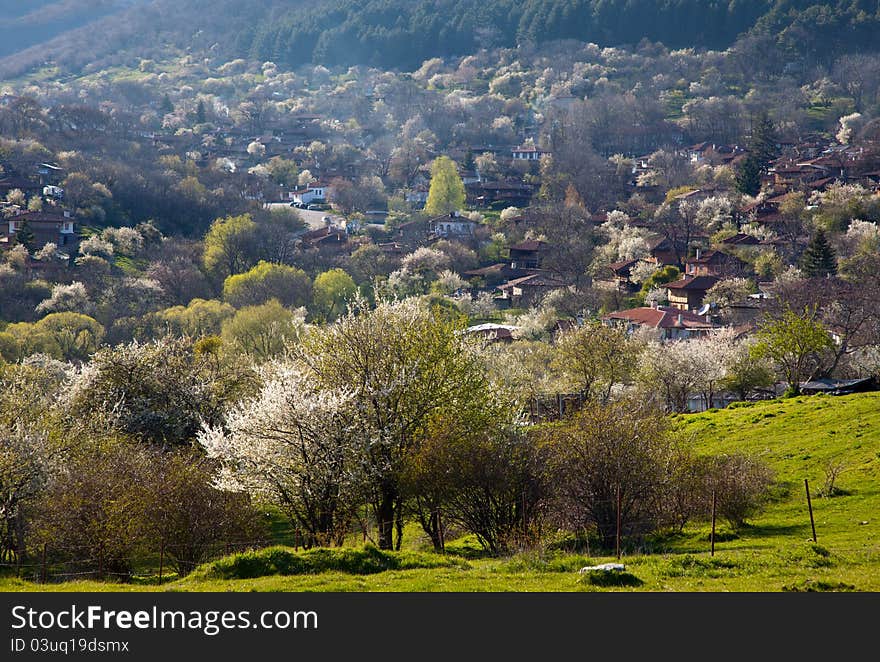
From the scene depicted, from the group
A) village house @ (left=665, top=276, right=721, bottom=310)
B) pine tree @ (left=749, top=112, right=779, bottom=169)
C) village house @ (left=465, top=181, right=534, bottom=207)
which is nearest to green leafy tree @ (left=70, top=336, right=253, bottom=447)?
village house @ (left=665, top=276, right=721, bottom=310)

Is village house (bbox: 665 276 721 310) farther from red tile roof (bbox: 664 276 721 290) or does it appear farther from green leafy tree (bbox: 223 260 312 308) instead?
green leafy tree (bbox: 223 260 312 308)

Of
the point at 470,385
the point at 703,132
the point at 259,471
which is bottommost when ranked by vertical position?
the point at 259,471

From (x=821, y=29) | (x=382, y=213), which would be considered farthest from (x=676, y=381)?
(x=821, y=29)

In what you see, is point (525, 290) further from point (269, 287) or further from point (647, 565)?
point (647, 565)

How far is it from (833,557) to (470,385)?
9680 mm

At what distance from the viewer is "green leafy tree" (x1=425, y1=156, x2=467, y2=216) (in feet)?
398

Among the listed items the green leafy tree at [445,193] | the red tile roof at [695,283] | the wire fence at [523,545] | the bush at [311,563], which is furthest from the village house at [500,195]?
the bush at [311,563]

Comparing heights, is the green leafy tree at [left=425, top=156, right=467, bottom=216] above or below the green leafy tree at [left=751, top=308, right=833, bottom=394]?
above

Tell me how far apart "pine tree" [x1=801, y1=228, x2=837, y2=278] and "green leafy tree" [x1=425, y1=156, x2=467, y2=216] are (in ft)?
172

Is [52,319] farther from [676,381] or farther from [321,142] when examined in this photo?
[321,142]

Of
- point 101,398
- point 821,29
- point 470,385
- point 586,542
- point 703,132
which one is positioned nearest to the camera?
point 586,542

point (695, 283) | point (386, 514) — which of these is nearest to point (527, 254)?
point (695, 283)

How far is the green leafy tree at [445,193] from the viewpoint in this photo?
121312mm
